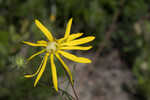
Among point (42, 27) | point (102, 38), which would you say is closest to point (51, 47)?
point (42, 27)

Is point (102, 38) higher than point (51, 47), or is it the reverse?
point (102, 38)

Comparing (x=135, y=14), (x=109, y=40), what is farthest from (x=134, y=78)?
(x=135, y=14)

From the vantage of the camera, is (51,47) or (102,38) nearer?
(51,47)

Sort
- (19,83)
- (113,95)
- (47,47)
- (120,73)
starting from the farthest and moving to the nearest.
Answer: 1. (120,73)
2. (113,95)
3. (19,83)
4. (47,47)

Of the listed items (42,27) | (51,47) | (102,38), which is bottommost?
(51,47)

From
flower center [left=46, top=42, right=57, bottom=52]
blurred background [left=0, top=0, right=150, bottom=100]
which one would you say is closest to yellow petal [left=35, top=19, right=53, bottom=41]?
flower center [left=46, top=42, right=57, bottom=52]

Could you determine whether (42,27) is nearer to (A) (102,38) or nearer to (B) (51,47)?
(B) (51,47)

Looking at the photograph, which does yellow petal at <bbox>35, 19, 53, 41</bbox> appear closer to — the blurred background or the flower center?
the flower center

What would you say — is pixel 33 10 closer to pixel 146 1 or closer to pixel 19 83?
pixel 19 83

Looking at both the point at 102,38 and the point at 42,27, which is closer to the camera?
the point at 42,27
